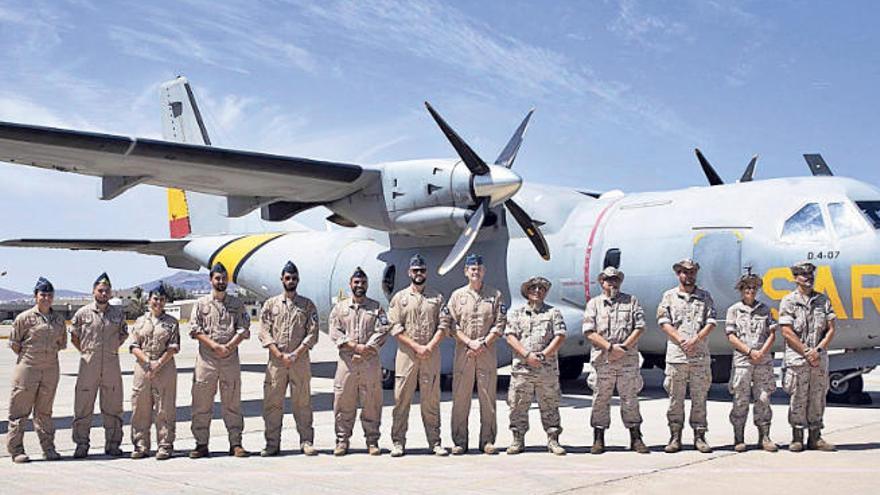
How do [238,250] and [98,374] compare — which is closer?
[98,374]

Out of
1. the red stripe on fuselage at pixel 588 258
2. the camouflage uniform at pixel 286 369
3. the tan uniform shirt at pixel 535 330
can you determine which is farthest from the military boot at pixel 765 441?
the red stripe on fuselage at pixel 588 258

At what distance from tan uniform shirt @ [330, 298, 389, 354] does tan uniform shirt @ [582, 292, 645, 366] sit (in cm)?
190

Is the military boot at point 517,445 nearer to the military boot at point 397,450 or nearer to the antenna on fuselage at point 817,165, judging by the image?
the military boot at point 397,450

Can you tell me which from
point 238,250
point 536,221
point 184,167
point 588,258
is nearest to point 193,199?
point 238,250

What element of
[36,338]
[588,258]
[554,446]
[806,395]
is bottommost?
[554,446]

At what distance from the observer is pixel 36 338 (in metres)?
8.45

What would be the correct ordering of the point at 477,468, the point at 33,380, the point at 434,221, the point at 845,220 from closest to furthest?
the point at 477,468
the point at 33,380
the point at 845,220
the point at 434,221

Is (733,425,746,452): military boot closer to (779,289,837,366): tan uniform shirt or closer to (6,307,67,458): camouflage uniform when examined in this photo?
(779,289,837,366): tan uniform shirt

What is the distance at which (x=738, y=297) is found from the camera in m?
12.2

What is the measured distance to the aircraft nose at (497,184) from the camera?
1323cm

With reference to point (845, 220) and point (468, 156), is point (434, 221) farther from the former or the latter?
point (845, 220)

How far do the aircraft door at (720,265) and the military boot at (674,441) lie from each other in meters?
4.01

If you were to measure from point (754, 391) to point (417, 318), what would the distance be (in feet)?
10.5

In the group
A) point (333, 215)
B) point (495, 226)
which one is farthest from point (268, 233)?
point (495, 226)
